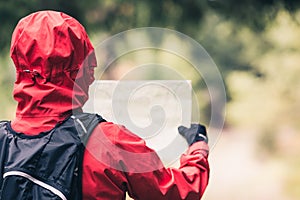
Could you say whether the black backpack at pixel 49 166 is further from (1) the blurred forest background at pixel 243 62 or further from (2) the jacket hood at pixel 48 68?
(1) the blurred forest background at pixel 243 62

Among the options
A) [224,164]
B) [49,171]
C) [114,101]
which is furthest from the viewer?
[224,164]

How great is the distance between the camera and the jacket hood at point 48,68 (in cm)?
102

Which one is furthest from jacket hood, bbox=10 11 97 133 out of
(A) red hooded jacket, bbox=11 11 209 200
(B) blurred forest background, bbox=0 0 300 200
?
(B) blurred forest background, bbox=0 0 300 200

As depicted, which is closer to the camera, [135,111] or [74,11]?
[135,111]

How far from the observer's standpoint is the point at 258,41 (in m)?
4.57

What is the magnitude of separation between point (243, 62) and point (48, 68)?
374cm

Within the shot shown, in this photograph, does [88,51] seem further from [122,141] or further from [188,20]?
[188,20]

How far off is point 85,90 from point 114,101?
0.13 meters

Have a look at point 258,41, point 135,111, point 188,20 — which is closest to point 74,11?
point 188,20

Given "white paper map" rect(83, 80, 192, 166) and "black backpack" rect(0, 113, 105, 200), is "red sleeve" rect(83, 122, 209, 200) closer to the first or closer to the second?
"black backpack" rect(0, 113, 105, 200)

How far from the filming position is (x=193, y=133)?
1.18 metres

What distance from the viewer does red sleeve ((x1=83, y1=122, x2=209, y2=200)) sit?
1005 millimetres

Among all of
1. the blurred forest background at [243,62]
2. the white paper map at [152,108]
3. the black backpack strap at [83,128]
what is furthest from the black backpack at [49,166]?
the blurred forest background at [243,62]

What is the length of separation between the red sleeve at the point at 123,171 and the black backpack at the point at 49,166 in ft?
0.06
